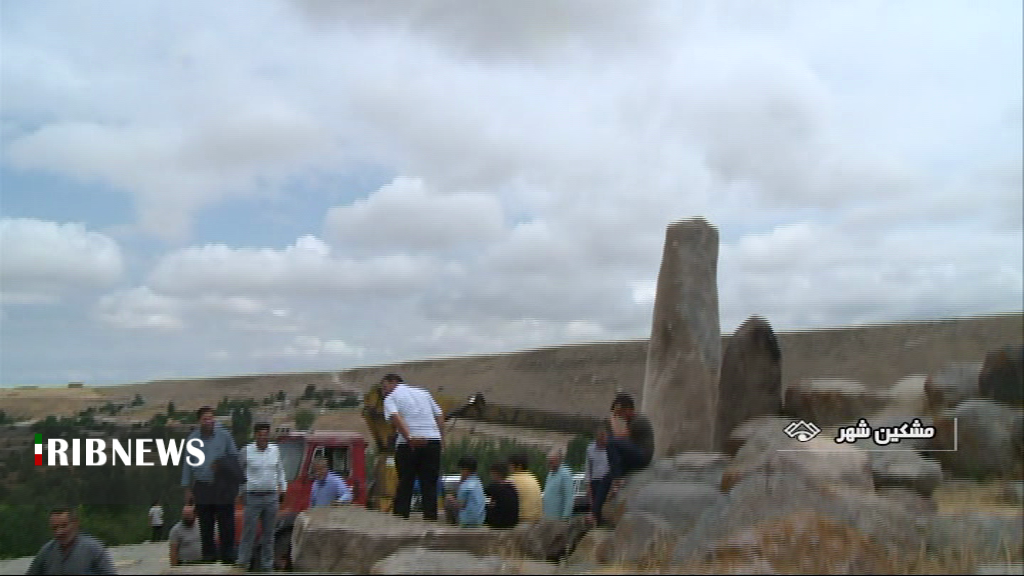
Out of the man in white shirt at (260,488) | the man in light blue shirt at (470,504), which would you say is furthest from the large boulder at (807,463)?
the man in white shirt at (260,488)

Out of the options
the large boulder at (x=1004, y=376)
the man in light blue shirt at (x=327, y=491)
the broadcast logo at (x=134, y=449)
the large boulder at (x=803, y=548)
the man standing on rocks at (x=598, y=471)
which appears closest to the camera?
the large boulder at (x=803, y=548)

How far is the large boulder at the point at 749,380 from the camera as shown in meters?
12.1

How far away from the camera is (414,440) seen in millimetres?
9375

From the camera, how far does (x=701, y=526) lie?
7.86 meters

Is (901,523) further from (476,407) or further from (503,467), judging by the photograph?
(476,407)

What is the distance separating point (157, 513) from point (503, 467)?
12.0 m

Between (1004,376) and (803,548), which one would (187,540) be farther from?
(1004,376)

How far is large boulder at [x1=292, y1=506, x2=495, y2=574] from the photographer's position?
8445 mm

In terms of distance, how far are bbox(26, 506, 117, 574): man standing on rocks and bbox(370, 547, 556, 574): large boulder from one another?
2.12m

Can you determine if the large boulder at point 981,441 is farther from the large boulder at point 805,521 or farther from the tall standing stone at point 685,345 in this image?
the large boulder at point 805,521

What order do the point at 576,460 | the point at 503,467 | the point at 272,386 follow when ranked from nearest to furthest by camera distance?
the point at 503,467 < the point at 576,460 < the point at 272,386

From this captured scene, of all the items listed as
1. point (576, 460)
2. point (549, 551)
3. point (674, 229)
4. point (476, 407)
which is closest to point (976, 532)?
point (549, 551)

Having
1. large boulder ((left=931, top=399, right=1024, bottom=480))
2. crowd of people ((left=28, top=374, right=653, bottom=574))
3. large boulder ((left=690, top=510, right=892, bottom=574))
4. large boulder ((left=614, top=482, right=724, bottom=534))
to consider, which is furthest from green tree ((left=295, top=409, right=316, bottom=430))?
large boulder ((left=690, top=510, right=892, bottom=574))

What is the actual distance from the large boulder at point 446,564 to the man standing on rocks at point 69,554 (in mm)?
2115
